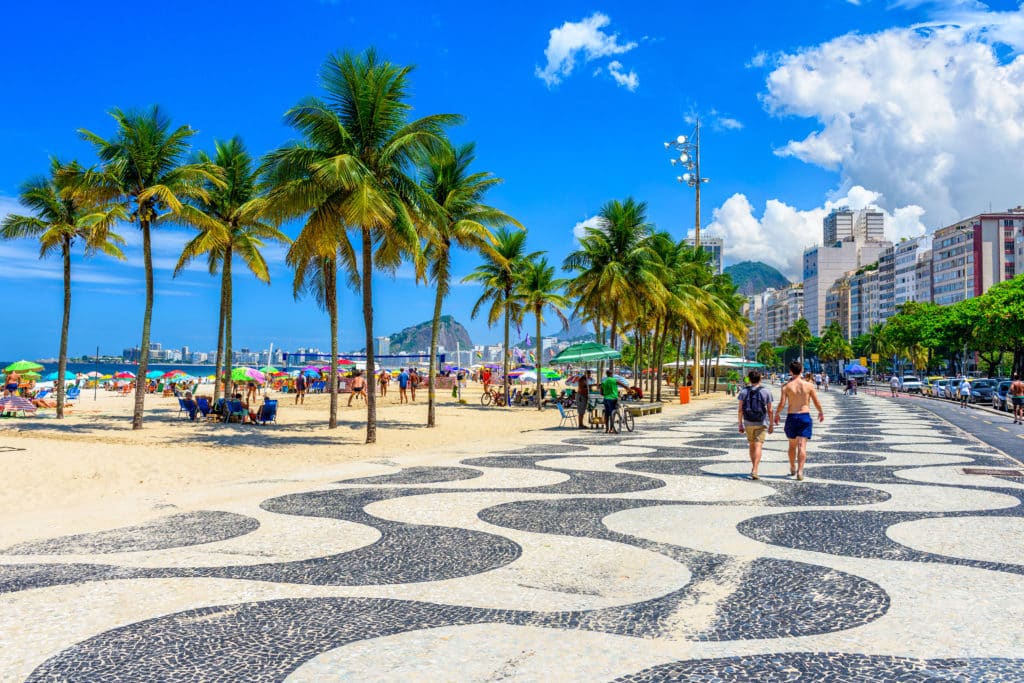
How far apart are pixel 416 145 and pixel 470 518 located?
11.1 m

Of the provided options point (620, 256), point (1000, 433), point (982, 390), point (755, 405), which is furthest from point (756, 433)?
point (982, 390)

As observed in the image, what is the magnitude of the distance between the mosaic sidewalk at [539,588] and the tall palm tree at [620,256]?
23.2 metres

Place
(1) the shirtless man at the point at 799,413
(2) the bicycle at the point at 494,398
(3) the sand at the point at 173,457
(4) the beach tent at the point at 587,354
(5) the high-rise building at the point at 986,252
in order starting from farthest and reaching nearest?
(5) the high-rise building at the point at 986,252 → (2) the bicycle at the point at 494,398 → (4) the beach tent at the point at 587,354 → (1) the shirtless man at the point at 799,413 → (3) the sand at the point at 173,457

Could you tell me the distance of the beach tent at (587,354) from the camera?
96.4ft

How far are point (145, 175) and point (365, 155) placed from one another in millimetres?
7010

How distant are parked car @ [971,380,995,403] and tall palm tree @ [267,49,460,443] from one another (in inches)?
1473

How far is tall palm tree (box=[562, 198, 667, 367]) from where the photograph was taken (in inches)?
1292

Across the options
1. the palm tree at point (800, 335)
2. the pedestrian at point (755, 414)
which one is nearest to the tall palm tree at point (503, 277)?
the pedestrian at point (755, 414)

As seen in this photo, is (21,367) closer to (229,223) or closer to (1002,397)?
(229,223)

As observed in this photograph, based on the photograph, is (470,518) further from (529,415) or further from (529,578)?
(529,415)

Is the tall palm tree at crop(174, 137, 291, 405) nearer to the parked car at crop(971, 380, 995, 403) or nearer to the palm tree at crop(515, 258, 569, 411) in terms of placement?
the palm tree at crop(515, 258, 569, 411)

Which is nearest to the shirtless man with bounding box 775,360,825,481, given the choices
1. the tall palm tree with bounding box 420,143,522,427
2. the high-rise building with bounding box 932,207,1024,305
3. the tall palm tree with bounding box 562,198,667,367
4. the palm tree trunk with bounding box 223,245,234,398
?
the tall palm tree with bounding box 420,143,522,427

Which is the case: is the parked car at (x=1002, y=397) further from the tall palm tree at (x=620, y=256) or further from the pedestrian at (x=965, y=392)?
the tall palm tree at (x=620, y=256)

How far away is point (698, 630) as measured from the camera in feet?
14.6
